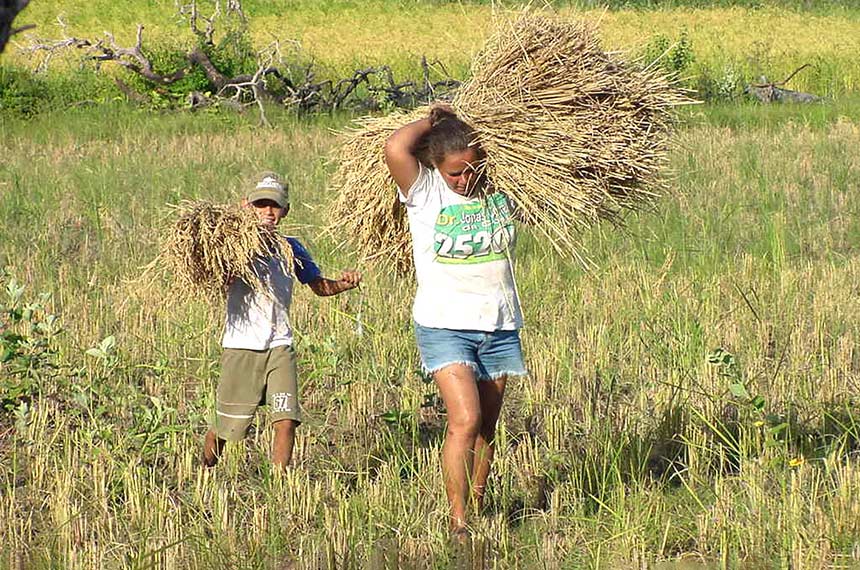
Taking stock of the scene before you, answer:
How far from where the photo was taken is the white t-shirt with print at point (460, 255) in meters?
4.16

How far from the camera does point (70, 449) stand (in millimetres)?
4906

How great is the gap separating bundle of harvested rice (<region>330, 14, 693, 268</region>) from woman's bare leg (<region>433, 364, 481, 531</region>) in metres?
0.55

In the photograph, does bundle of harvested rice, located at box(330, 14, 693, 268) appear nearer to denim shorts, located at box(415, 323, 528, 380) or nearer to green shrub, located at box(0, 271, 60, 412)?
denim shorts, located at box(415, 323, 528, 380)

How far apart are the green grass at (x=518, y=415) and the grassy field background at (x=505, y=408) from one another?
0.05 feet

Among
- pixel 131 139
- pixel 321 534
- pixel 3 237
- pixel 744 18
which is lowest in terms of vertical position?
pixel 321 534

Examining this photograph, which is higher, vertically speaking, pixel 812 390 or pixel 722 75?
pixel 722 75

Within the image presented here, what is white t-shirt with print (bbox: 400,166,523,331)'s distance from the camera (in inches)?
164

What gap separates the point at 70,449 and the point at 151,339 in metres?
1.70

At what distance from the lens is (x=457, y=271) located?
4.17 metres

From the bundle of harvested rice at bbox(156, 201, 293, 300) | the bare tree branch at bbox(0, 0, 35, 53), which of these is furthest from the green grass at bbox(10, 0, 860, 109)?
the bare tree branch at bbox(0, 0, 35, 53)

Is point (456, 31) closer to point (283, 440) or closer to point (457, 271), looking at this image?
Answer: point (283, 440)

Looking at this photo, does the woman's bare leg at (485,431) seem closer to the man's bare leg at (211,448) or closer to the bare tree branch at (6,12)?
the man's bare leg at (211,448)

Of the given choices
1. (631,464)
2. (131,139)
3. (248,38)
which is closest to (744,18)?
(248,38)

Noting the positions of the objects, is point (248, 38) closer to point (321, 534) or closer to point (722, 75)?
point (722, 75)
